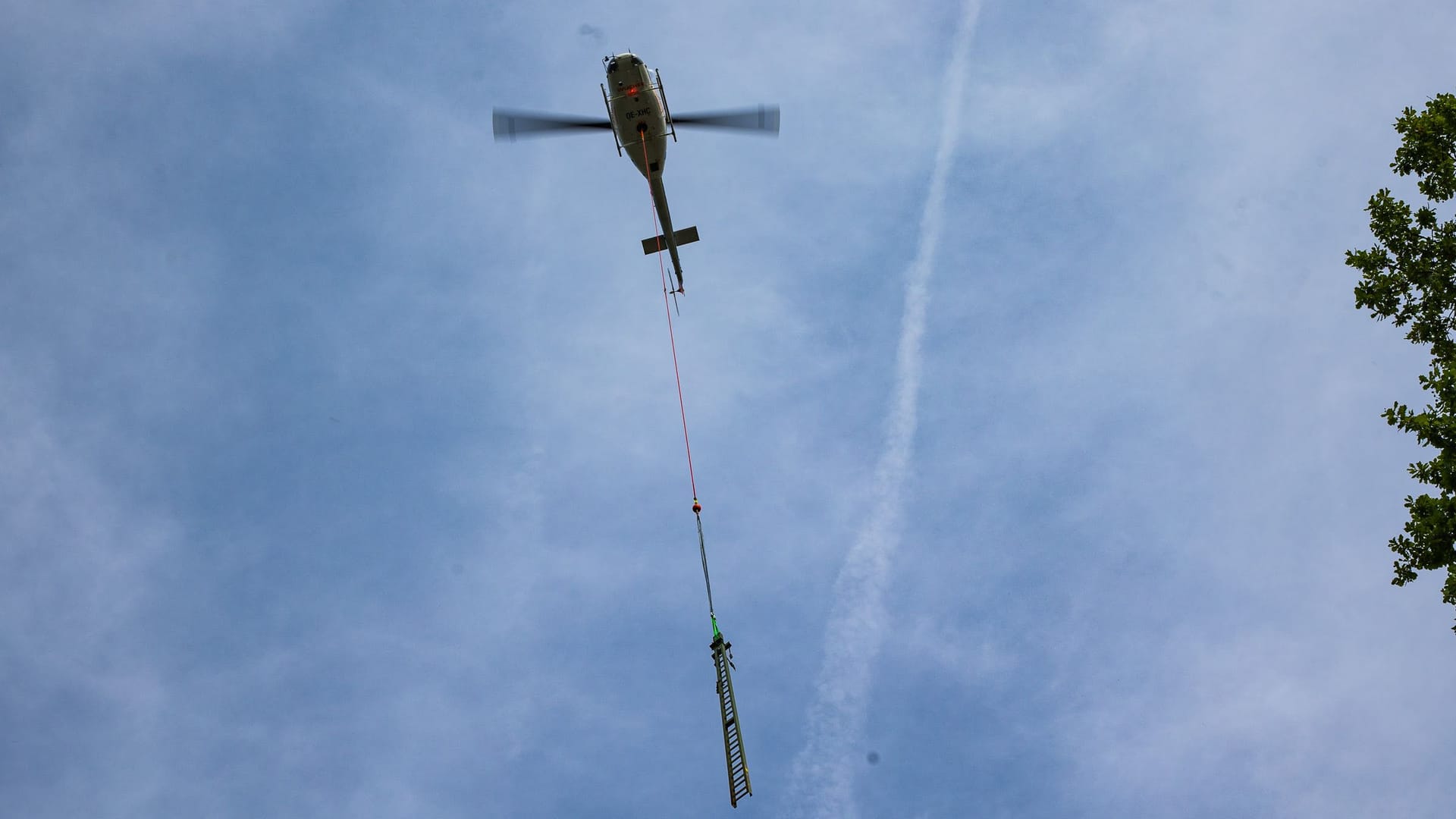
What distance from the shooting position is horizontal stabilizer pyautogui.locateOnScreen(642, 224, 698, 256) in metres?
34.0

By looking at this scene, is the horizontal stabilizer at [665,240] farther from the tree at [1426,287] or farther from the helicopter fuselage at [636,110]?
the tree at [1426,287]

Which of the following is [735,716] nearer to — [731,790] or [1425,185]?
[731,790]

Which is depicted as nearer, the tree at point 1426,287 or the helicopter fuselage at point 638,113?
the tree at point 1426,287

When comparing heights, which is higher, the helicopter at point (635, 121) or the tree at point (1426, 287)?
the helicopter at point (635, 121)

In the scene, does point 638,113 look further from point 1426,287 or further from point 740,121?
point 1426,287

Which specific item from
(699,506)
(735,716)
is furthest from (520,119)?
(735,716)

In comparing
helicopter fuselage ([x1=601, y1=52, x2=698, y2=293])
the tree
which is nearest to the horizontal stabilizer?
helicopter fuselage ([x1=601, y1=52, x2=698, y2=293])

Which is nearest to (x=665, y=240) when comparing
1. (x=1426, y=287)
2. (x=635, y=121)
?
(x=635, y=121)

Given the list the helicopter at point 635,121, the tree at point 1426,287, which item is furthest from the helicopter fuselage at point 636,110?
the tree at point 1426,287

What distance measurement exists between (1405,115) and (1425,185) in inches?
49.5

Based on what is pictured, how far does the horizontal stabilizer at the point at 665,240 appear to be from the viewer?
112 feet

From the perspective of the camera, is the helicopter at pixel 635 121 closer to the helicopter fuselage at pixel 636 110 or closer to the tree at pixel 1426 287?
the helicopter fuselage at pixel 636 110

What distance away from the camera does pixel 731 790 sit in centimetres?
2108

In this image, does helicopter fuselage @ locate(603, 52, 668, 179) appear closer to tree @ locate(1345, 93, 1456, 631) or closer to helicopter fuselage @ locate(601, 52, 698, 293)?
helicopter fuselage @ locate(601, 52, 698, 293)
